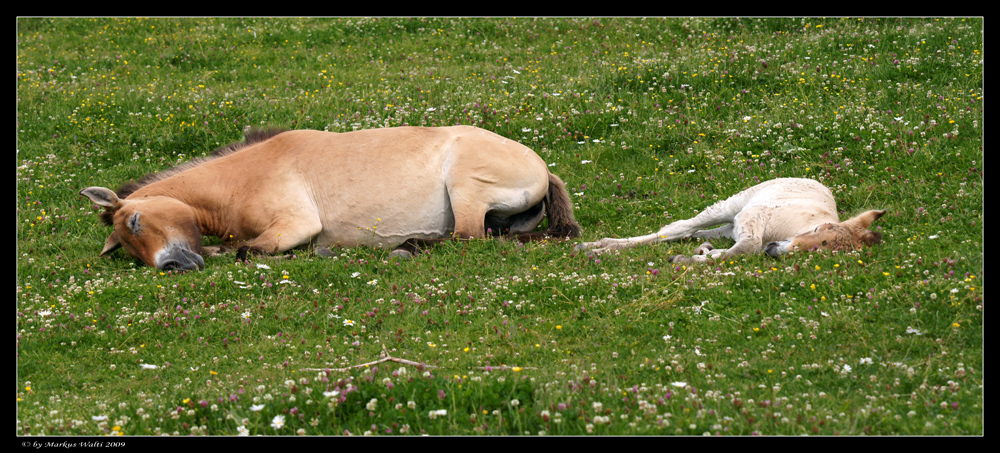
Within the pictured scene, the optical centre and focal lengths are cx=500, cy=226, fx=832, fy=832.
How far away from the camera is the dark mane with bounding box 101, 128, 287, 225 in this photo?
986 centimetres

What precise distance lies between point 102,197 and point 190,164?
1551 mm

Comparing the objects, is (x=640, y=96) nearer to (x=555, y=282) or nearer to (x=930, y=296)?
(x=555, y=282)

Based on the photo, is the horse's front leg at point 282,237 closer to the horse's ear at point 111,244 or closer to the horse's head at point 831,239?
the horse's ear at point 111,244

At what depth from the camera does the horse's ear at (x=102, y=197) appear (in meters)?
8.83

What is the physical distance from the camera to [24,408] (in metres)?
5.62

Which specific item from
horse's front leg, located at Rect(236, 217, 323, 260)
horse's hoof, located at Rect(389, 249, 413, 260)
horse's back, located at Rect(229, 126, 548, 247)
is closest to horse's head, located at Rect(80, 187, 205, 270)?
horse's front leg, located at Rect(236, 217, 323, 260)

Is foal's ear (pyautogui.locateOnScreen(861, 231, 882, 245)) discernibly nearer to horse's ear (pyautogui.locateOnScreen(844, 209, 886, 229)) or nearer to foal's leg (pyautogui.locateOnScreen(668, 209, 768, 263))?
horse's ear (pyautogui.locateOnScreen(844, 209, 886, 229))

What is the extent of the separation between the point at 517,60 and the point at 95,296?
10.7 meters

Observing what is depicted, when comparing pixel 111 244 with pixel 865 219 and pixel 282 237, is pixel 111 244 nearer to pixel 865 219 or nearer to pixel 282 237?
pixel 282 237

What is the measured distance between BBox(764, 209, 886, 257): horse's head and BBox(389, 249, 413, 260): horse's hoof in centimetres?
375

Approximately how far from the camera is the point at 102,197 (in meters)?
8.93

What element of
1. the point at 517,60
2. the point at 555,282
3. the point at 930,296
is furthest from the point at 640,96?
the point at 930,296

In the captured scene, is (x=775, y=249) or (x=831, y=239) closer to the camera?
(x=831, y=239)

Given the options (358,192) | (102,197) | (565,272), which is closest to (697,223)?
(565,272)
